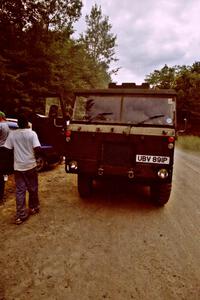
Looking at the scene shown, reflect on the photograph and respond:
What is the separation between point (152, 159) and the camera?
18.8 feet

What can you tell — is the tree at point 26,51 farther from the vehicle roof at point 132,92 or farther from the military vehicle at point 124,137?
the military vehicle at point 124,137

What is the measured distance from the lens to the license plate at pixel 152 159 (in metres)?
5.68

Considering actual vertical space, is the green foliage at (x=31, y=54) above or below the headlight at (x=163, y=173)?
above

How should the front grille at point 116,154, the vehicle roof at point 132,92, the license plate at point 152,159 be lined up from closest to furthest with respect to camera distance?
1. the license plate at point 152,159
2. the front grille at point 116,154
3. the vehicle roof at point 132,92

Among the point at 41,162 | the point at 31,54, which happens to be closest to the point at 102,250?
the point at 41,162

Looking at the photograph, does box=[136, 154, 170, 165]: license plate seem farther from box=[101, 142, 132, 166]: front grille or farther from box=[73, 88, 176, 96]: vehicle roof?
box=[73, 88, 176, 96]: vehicle roof

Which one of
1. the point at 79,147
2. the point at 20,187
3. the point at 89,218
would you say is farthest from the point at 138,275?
the point at 79,147

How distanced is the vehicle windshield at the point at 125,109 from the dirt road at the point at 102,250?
1.93 meters

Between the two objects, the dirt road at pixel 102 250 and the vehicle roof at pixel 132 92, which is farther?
the vehicle roof at pixel 132 92

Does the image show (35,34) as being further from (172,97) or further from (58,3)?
(172,97)

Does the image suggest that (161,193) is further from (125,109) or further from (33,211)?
(33,211)

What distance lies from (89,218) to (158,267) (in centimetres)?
205

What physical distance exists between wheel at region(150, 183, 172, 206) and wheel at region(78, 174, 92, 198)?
1.47m

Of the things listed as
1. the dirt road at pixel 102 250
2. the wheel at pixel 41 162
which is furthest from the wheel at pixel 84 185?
the wheel at pixel 41 162
